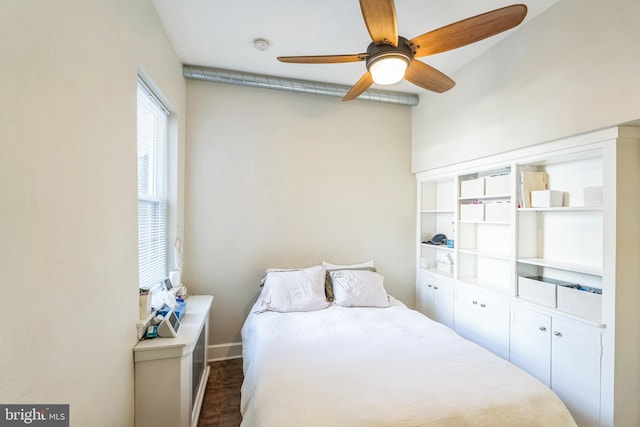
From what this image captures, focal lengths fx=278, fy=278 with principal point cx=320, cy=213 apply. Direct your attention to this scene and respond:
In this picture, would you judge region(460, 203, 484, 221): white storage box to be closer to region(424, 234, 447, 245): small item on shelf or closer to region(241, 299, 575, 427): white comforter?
region(424, 234, 447, 245): small item on shelf

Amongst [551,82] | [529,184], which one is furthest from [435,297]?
[551,82]

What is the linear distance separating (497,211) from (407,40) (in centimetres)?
177

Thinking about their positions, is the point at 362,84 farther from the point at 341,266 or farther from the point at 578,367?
the point at 578,367

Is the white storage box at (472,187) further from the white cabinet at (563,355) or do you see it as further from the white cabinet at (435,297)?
the white cabinet at (563,355)

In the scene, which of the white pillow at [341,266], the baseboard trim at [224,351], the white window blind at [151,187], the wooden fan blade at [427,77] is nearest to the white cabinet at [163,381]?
the white window blind at [151,187]

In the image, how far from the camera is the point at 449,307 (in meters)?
3.03

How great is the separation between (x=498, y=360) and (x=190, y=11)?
128 inches

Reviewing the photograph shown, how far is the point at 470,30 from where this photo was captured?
152cm

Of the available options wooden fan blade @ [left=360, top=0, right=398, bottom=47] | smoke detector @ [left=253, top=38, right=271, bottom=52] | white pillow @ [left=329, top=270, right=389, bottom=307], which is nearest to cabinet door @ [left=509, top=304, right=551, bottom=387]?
white pillow @ [left=329, top=270, right=389, bottom=307]

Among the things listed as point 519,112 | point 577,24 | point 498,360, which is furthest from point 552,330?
point 577,24

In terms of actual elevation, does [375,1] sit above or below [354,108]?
below

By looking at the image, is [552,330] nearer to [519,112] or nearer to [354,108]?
[519,112]

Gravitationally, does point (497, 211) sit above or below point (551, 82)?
below

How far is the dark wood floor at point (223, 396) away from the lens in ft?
6.89
